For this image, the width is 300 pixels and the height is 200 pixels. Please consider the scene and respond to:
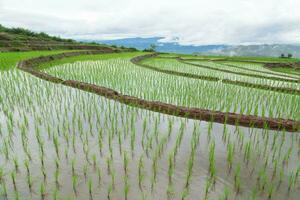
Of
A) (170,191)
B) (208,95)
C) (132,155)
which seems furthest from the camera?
(208,95)

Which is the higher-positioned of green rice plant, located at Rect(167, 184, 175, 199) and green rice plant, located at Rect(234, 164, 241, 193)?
green rice plant, located at Rect(234, 164, 241, 193)

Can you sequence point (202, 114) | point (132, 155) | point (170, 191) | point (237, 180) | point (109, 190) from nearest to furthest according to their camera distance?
point (109, 190)
point (170, 191)
point (237, 180)
point (132, 155)
point (202, 114)

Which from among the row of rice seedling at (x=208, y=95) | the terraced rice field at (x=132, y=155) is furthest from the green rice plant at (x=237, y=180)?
the row of rice seedling at (x=208, y=95)

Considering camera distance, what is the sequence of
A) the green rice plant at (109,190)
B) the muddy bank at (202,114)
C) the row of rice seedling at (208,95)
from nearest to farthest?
the green rice plant at (109,190) → the muddy bank at (202,114) → the row of rice seedling at (208,95)

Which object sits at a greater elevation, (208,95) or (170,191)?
(208,95)

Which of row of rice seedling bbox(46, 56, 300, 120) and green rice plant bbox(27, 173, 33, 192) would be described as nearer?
green rice plant bbox(27, 173, 33, 192)

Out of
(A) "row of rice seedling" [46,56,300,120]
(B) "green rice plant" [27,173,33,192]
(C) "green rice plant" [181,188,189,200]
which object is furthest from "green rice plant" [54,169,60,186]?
(A) "row of rice seedling" [46,56,300,120]

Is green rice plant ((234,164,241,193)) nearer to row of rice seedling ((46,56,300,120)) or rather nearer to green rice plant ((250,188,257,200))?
green rice plant ((250,188,257,200))

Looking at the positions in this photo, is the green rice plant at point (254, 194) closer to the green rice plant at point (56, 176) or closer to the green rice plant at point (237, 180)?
the green rice plant at point (237, 180)

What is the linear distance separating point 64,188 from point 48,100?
308 centimetres

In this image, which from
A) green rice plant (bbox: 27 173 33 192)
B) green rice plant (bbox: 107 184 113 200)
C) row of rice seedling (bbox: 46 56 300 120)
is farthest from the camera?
row of rice seedling (bbox: 46 56 300 120)

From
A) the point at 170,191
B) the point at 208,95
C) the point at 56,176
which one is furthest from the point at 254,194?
the point at 208,95

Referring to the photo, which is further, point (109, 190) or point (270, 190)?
point (270, 190)

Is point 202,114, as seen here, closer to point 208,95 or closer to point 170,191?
point 208,95
